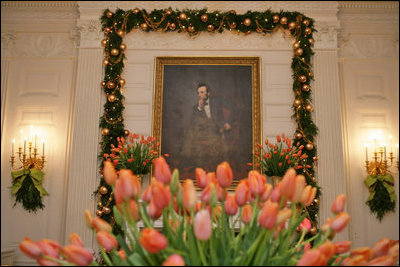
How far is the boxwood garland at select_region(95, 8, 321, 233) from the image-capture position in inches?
219

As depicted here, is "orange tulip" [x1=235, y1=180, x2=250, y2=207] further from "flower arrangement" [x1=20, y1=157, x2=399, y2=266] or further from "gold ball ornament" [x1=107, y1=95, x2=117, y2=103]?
"gold ball ornament" [x1=107, y1=95, x2=117, y2=103]

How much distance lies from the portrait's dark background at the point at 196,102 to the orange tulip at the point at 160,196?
463 cm

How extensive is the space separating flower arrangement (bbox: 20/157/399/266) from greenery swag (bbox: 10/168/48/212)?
5.03 m

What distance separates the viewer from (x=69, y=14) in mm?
6195

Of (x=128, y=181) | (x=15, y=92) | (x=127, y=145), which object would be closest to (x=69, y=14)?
(x=15, y=92)

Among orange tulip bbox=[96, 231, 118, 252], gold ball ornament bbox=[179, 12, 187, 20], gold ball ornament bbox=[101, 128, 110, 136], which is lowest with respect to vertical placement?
orange tulip bbox=[96, 231, 118, 252]

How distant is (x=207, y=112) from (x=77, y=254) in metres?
4.91

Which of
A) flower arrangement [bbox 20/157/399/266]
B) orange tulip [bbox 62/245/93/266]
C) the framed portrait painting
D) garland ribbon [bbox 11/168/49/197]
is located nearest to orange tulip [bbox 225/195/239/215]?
flower arrangement [bbox 20/157/399/266]

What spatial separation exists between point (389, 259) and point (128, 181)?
58cm

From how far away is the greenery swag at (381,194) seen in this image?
17.9 ft

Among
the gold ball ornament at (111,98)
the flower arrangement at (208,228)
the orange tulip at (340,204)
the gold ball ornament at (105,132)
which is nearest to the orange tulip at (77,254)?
the flower arrangement at (208,228)

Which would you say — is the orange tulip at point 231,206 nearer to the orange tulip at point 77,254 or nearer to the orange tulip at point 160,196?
the orange tulip at point 160,196

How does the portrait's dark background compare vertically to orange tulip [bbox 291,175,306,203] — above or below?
above

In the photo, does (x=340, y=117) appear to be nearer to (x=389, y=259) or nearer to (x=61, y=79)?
(x=61, y=79)
